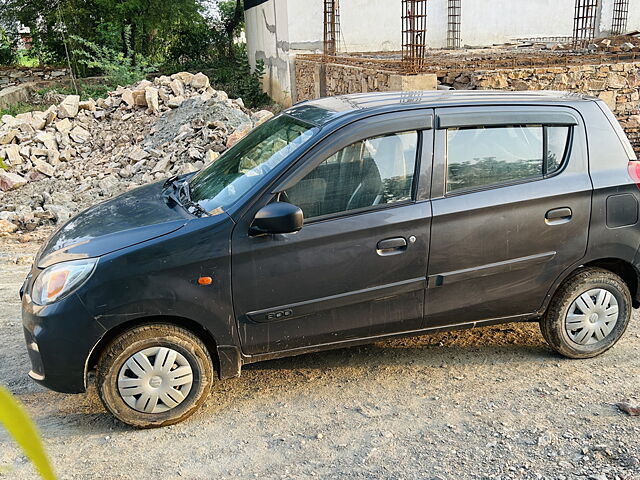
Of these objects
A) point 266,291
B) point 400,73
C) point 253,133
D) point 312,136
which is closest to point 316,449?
point 266,291

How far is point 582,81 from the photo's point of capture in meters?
12.4

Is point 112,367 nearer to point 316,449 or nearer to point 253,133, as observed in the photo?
point 316,449

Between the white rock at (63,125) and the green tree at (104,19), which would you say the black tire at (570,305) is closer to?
the white rock at (63,125)

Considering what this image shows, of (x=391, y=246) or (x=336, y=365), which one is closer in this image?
(x=391, y=246)

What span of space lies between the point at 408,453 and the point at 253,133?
2536mm

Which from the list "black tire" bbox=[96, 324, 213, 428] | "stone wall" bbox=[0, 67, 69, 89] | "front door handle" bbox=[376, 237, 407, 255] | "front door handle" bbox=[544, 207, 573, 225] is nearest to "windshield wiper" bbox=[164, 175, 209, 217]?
"black tire" bbox=[96, 324, 213, 428]

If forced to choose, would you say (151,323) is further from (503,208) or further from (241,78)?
(241,78)

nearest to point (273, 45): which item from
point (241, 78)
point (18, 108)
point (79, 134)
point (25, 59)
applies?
point (241, 78)

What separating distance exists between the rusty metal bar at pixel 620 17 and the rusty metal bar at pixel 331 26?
9.55 metres

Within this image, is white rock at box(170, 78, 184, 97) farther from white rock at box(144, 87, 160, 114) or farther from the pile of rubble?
white rock at box(144, 87, 160, 114)

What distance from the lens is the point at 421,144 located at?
4344 mm

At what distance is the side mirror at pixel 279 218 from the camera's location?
12.9 ft

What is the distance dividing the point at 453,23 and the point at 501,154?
61.1ft

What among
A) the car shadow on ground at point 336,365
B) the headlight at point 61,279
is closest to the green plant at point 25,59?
the car shadow on ground at point 336,365
